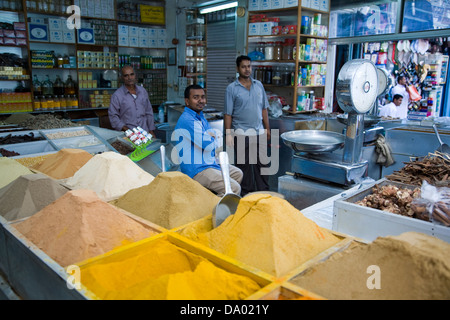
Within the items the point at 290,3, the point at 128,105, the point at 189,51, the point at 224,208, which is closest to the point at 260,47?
the point at 290,3

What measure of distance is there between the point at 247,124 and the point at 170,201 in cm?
255

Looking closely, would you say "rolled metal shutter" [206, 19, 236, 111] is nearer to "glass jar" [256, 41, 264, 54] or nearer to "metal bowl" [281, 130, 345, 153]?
"glass jar" [256, 41, 264, 54]

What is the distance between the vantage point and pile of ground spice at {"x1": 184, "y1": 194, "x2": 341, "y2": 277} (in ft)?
3.72

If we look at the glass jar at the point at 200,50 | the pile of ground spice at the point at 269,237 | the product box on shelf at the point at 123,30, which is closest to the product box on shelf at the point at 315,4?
the glass jar at the point at 200,50

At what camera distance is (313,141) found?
7.67ft

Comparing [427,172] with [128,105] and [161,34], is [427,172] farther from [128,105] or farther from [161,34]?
[161,34]

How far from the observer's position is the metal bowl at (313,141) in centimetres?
218

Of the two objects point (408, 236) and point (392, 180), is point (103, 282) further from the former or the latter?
point (392, 180)

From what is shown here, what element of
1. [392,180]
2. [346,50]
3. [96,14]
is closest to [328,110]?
[346,50]

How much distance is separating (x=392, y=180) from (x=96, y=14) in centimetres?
556

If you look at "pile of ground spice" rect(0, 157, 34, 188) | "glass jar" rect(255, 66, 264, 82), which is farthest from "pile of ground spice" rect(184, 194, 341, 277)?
"glass jar" rect(255, 66, 264, 82)

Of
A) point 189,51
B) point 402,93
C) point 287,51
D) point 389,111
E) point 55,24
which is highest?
point 55,24

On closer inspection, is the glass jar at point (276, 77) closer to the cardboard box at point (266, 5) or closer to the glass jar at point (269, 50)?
the glass jar at point (269, 50)

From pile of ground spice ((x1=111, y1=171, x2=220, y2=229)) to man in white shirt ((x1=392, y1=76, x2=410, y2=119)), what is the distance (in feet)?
14.5
